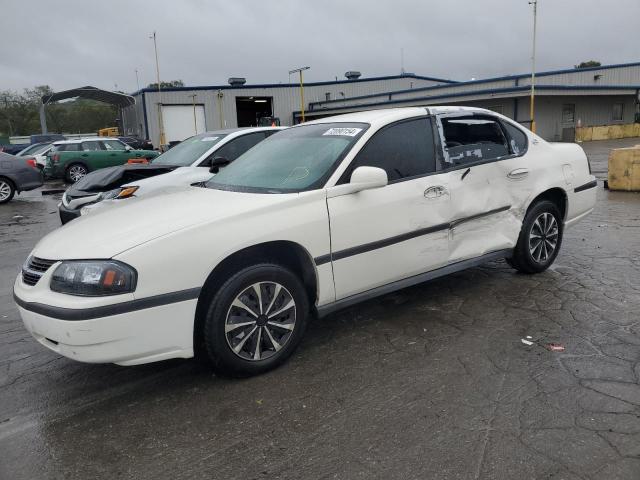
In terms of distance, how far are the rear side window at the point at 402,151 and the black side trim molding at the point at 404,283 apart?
2.67 feet

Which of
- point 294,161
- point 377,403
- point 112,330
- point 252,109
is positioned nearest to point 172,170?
point 294,161

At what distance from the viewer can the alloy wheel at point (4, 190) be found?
1422 centimetres

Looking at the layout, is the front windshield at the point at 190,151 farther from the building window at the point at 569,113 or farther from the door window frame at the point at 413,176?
the building window at the point at 569,113

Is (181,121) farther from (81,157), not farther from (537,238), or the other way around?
(537,238)

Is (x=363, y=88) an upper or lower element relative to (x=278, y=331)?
upper

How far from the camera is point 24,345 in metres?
4.21

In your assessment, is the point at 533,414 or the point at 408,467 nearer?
the point at 408,467

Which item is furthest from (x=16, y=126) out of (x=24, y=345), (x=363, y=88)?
(x=24, y=345)

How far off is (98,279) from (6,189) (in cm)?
1352

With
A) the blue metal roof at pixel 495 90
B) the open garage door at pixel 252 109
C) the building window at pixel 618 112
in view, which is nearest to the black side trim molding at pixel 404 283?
the blue metal roof at pixel 495 90

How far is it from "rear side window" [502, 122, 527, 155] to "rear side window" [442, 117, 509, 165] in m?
0.08

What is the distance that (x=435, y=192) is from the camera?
13.9ft

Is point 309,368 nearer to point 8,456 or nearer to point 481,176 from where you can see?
point 8,456

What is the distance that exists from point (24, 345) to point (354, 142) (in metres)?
3.07
